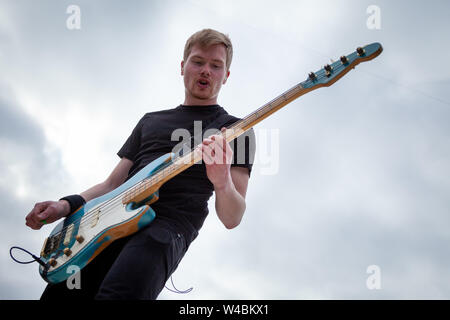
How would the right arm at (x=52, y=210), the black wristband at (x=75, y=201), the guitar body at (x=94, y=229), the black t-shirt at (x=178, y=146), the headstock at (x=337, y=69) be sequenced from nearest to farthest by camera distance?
the guitar body at (x=94, y=229), the black t-shirt at (x=178, y=146), the right arm at (x=52, y=210), the black wristband at (x=75, y=201), the headstock at (x=337, y=69)

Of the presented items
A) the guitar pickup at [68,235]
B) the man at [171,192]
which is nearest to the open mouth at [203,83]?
the man at [171,192]

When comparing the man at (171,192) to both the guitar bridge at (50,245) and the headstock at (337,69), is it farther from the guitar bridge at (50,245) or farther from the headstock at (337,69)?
the headstock at (337,69)

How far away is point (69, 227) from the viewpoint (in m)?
1.98

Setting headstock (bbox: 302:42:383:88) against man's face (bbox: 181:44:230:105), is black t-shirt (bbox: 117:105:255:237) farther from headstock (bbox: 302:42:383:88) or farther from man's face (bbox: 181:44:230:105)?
headstock (bbox: 302:42:383:88)

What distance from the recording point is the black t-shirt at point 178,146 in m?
1.80

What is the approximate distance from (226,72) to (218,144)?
1021 millimetres

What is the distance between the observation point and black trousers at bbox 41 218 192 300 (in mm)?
1398

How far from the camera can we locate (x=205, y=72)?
2283 millimetres

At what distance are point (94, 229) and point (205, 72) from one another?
1264 mm

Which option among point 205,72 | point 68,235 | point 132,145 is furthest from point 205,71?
point 68,235

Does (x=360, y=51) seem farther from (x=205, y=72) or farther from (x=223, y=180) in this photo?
(x=223, y=180)

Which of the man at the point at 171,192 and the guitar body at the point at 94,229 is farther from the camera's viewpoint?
the guitar body at the point at 94,229
